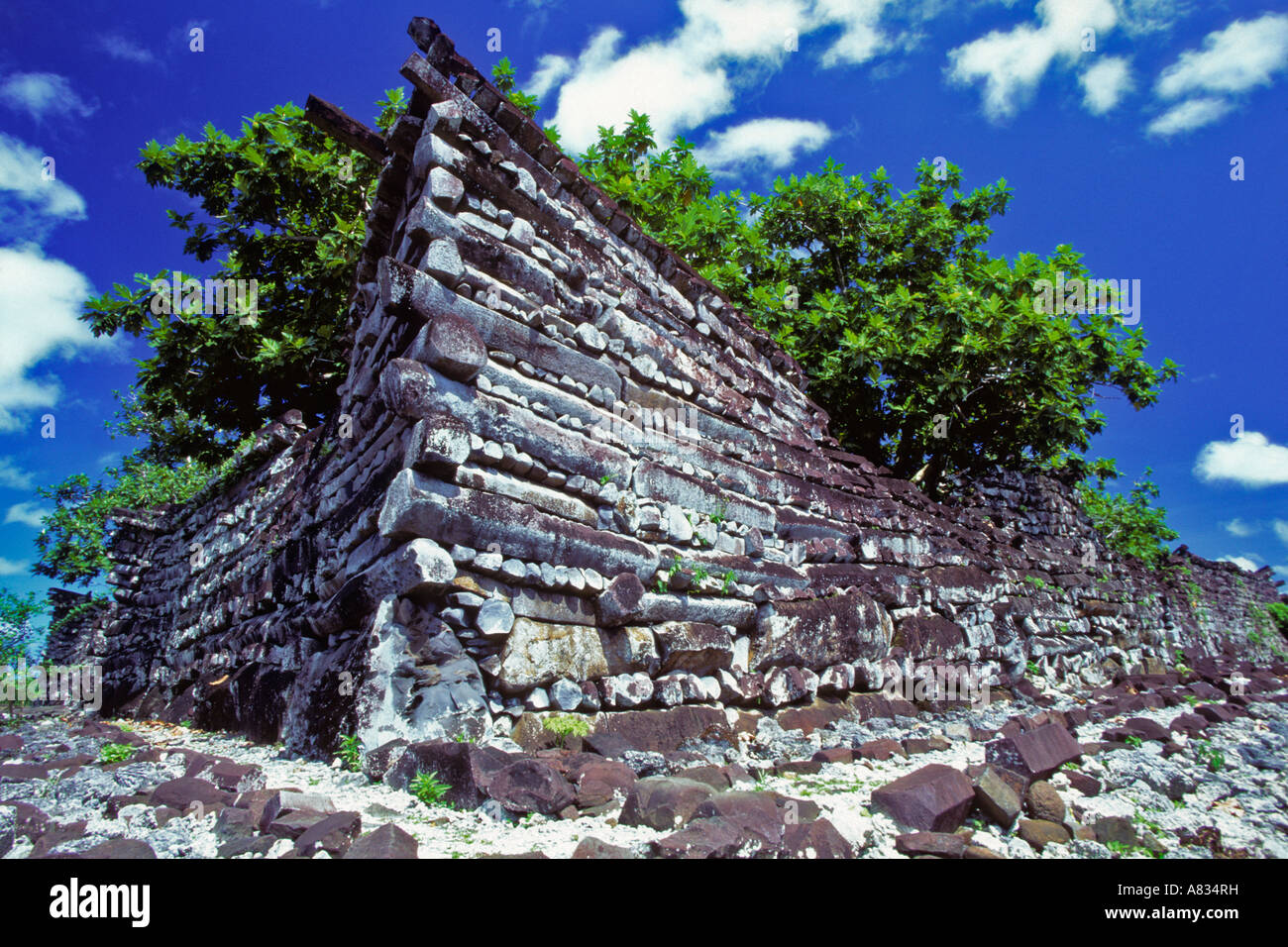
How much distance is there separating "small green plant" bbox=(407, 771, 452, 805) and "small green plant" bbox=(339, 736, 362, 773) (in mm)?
390

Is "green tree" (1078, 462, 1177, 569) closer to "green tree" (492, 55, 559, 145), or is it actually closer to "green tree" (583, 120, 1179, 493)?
"green tree" (583, 120, 1179, 493)

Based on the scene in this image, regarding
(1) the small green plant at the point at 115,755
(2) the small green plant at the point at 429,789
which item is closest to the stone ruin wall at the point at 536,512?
(2) the small green plant at the point at 429,789

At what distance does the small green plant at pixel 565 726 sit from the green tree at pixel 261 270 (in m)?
9.37

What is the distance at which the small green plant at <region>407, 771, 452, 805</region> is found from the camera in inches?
85.0

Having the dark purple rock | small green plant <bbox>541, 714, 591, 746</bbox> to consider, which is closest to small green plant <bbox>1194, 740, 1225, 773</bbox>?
the dark purple rock

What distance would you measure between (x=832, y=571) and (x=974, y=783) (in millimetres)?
2813

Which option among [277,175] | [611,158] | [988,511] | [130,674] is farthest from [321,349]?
[988,511]

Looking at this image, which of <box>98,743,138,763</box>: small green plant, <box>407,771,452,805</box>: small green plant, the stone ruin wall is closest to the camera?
<box>407,771,452,805</box>: small green plant

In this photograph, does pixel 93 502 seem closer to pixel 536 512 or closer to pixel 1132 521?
pixel 536 512

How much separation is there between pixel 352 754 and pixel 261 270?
1213 centimetres

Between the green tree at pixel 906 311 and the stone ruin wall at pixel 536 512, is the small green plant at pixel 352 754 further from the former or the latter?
the green tree at pixel 906 311

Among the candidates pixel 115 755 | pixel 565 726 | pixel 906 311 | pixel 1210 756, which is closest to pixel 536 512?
pixel 565 726

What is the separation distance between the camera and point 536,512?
313 centimetres
